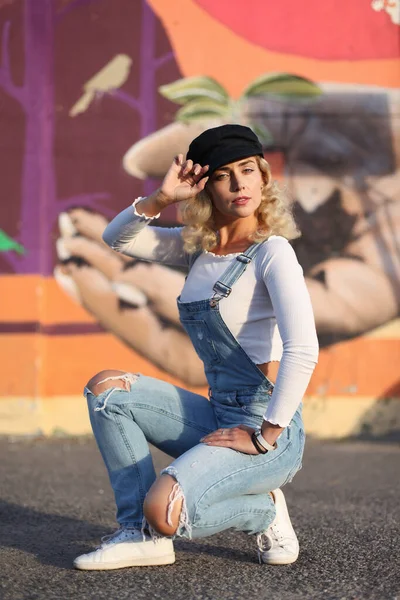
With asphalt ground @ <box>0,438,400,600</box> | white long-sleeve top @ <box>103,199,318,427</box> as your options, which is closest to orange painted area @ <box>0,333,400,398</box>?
asphalt ground @ <box>0,438,400,600</box>

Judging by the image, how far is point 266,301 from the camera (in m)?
3.12

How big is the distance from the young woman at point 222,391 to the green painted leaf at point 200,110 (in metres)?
3.15

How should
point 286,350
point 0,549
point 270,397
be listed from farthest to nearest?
point 0,549, point 270,397, point 286,350

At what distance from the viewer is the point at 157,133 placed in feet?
21.0

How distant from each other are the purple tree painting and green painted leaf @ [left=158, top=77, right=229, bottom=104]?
1.76ft

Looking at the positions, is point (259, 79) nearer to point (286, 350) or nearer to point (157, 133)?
point (157, 133)

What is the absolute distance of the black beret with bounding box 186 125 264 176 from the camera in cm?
318

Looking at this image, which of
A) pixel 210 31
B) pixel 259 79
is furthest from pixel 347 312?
pixel 210 31

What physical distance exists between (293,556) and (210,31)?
432 centimetres

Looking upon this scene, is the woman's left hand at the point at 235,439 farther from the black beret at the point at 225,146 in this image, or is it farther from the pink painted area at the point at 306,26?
the pink painted area at the point at 306,26

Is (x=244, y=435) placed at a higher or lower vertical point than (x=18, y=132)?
lower

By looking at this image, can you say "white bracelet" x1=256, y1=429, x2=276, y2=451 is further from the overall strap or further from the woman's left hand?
the overall strap

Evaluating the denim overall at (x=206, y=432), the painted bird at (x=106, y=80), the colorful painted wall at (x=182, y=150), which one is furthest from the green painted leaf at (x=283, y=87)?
the denim overall at (x=206, y=432)

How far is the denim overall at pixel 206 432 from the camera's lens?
296 centimetres
